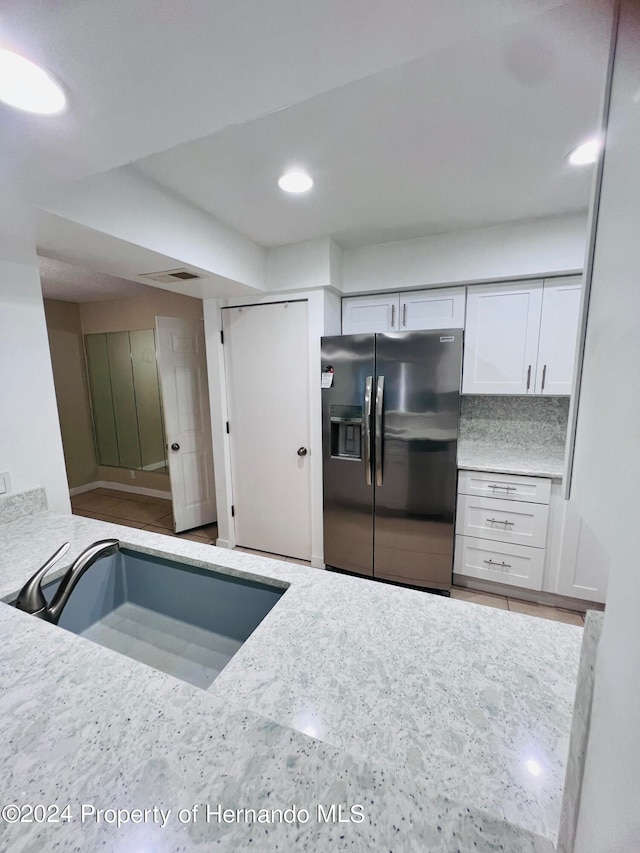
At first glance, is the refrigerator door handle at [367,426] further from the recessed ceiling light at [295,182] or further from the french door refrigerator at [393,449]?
the recessed ceiling light at [295,182]

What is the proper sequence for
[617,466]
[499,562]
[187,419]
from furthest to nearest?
[187,419] < [499,562] < [617,466]

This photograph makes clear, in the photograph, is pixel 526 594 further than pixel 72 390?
No

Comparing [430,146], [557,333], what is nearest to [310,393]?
[430,146]

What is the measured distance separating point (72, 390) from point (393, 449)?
4.16 metres

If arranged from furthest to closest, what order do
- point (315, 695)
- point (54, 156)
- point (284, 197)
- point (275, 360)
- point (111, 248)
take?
1. point (275, 360)
2. point (284, 197)
3. point (111, 248)
4. point (54, 156)
5. point (315, 695)

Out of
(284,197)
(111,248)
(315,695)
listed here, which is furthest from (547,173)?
(315,695)

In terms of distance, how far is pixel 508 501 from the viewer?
217cm

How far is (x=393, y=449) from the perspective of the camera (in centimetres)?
222

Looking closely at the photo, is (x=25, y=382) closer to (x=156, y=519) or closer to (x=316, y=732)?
(x=316, y=732)

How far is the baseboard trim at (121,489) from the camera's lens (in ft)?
14.1

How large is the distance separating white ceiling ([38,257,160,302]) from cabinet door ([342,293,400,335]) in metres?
2.06

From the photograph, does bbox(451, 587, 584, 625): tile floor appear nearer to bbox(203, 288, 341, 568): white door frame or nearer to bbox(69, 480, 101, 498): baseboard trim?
bbox(203, 288, 341, 568): white door frame

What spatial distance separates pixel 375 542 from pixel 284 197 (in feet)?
7.00

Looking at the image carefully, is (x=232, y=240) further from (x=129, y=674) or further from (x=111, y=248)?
(x=129, y=674)
